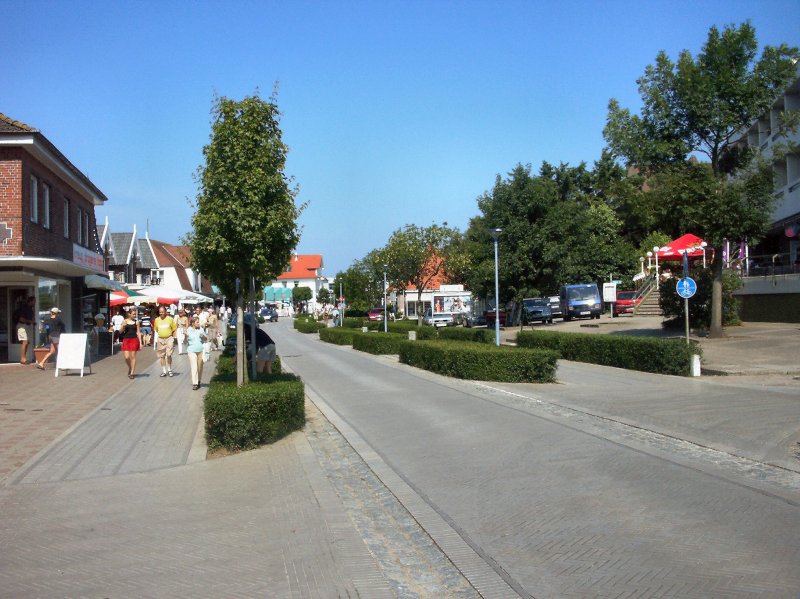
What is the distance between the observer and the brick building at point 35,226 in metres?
21.5

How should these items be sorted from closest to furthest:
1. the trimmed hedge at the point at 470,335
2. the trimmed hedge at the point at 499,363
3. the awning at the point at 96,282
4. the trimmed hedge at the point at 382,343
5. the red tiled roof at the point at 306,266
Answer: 1. the trimmed hedge at the point at 499,363
2. the trimmed hedge at the point at 470,335
3. the trimmed hedge at the point at 382,343
4. the awning at the point at 96,282
5. the red tiled roof at the point at 306,266

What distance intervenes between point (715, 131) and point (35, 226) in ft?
73.7

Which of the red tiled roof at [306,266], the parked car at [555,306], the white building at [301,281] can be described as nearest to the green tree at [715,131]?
the parked car at [555,306]

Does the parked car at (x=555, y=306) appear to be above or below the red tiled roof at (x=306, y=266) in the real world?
below

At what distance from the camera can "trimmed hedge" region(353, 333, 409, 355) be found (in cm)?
2934

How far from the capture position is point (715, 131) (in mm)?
25938

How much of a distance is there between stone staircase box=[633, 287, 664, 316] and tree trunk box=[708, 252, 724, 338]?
18.8 meters

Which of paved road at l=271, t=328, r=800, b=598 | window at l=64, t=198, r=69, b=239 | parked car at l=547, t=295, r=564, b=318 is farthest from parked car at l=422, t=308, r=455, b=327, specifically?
paved road at l=271, t=328, r=800, b=598

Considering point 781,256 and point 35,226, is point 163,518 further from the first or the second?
point 781,256

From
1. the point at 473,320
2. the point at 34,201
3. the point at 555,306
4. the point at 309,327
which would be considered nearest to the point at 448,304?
the point at 473,320

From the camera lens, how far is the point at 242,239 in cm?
1066

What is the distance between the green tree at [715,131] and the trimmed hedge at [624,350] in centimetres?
562

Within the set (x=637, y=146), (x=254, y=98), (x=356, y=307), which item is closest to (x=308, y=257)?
(x=356, y=307)

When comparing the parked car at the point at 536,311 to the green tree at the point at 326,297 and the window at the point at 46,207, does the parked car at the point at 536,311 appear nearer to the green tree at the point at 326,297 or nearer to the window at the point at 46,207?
the window at the point at 46,207
